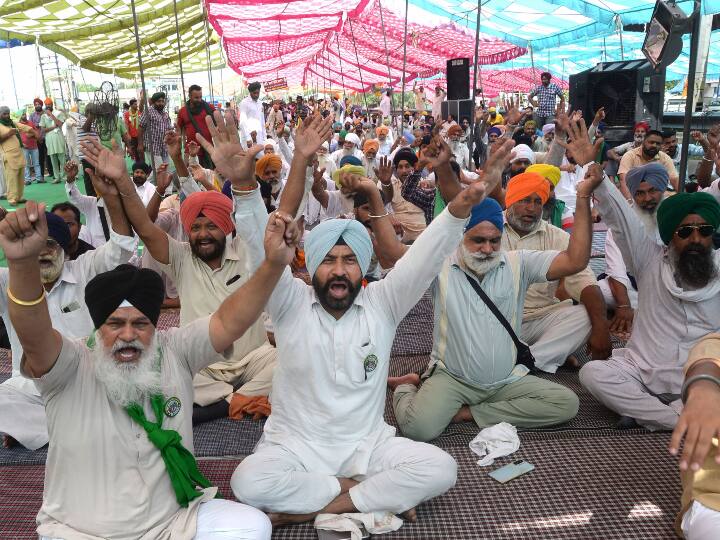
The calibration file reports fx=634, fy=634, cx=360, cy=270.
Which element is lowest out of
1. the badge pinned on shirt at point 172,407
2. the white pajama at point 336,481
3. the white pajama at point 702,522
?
the white pajama at point 336,481

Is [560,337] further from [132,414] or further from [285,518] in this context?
[132,414]

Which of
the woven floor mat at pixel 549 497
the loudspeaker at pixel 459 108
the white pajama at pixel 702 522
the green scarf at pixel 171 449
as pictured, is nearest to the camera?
the white pajama at pixel 702 522

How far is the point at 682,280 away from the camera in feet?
9.23

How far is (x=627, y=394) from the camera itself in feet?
9.39

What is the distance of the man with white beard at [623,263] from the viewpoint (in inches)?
151

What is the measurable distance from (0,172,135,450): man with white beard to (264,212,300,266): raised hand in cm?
108

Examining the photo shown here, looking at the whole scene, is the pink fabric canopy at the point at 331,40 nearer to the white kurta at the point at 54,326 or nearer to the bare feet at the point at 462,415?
the white kurta at the point at 54,326

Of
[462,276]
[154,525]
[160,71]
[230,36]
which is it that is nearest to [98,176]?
[154,525]

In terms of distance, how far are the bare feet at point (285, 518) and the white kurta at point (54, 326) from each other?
4.04ft

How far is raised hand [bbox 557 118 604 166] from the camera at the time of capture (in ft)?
9.89

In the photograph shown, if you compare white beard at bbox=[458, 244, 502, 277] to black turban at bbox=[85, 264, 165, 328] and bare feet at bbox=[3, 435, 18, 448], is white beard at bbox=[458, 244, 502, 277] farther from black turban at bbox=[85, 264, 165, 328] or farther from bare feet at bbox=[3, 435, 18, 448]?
bare feet at bbox=[3, 435, 18, 448]

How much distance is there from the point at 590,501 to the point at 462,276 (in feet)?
3.53

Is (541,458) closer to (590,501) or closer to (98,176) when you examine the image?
(590,501)

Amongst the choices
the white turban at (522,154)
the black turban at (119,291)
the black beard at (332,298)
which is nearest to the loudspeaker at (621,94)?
the white turban at (522,154)
